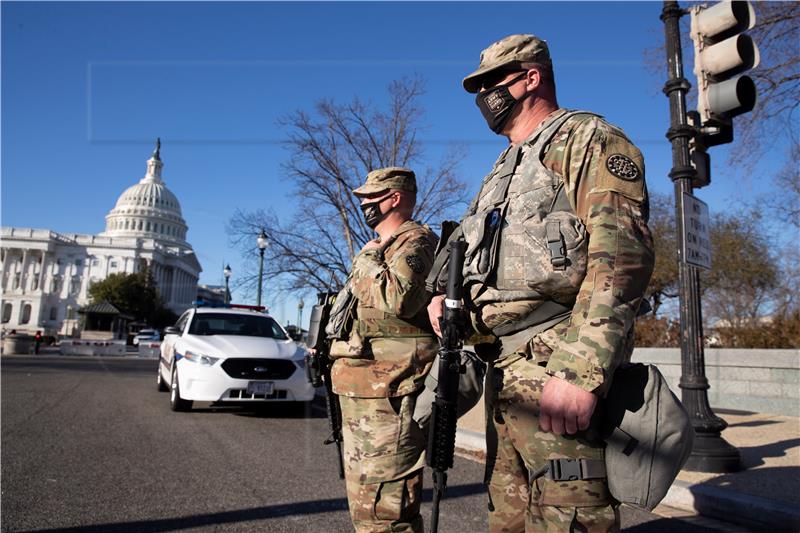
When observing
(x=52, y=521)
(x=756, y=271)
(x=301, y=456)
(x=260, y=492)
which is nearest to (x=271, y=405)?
(x=301, y=456)

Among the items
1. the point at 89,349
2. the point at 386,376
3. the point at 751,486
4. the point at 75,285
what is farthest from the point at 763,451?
the point at 75,285

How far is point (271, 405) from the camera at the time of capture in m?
10.7

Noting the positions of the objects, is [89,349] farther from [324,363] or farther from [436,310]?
[436,310]

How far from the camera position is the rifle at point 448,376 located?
79.3 inches

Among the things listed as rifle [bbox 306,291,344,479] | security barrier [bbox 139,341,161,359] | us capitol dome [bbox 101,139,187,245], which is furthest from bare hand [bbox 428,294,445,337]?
us capitol dome [bbox 101,139,187,245]

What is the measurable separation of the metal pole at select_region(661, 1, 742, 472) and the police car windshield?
6471 mm

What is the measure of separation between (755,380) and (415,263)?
9.13 metres

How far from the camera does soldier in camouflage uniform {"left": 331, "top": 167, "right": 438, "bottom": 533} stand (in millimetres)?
2547

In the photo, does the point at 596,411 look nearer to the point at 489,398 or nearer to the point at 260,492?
the point at 489,398

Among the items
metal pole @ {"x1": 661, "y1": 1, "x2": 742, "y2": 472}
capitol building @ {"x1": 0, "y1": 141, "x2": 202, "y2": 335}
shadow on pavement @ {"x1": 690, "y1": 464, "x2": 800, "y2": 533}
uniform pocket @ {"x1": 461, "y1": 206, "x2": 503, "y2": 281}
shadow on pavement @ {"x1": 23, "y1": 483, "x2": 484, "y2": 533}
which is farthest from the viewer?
capitol building @ {"x1": 0, "y1": 141, "x2": 202, "y2": 335}

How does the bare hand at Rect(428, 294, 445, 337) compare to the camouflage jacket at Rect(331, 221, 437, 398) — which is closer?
the bare hand at Rect(428, 294, 445, 337)

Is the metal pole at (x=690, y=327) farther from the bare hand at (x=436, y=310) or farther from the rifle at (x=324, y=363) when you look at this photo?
the bare hand at (x=436, y=310)

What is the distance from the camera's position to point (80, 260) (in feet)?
367

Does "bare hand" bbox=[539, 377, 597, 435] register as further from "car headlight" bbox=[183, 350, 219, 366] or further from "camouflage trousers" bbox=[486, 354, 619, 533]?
"car headlight" bbox=[183, 350, 219, 366]
